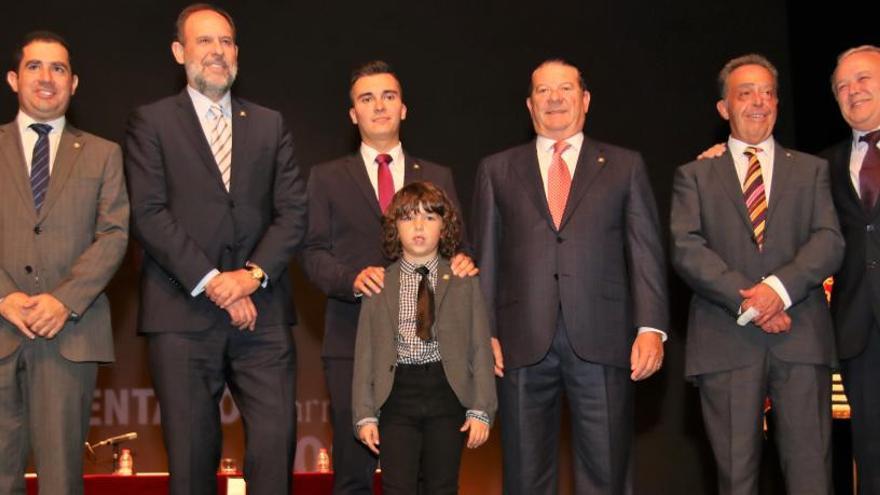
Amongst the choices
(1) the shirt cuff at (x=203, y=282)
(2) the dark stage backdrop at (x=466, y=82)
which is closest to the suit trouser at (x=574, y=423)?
(1) the shirt cuff at (x=203, y=282)

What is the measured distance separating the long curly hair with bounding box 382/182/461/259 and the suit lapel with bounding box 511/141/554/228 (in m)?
0.35

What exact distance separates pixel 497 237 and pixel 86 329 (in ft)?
5.15

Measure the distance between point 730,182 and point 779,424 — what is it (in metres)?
0.94

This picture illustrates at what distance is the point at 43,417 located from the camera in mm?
3846

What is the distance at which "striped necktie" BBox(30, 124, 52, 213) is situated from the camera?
404 centimetres

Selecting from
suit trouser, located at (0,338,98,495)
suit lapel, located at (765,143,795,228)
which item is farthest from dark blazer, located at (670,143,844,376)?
suit trouser, located at (0,338,98,495)

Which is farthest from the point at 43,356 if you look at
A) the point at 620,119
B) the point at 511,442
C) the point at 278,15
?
the point at 620,119

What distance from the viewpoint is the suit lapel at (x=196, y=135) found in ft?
13.4

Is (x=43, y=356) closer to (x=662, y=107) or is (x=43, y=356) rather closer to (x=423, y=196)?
(x=423, y=196)

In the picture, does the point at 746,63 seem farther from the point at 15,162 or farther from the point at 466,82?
the point at 15,162

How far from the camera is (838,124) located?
6.56 metres

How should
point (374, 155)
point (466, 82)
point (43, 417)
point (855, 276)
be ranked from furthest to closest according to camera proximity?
point (466, 82), point (374, 155), point (855, 276), point (43, 417)

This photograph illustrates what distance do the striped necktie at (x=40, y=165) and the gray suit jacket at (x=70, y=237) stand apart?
0.03m

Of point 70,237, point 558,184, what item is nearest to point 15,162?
point 70,237
